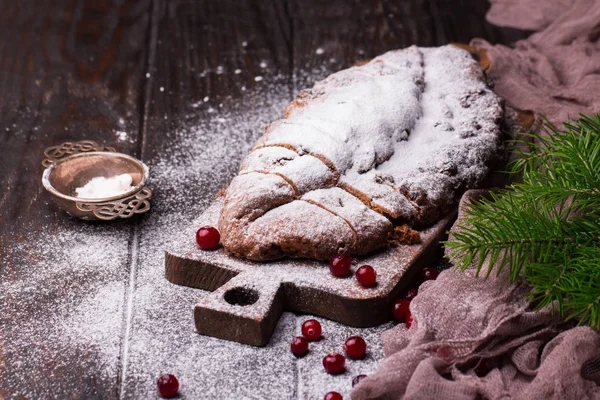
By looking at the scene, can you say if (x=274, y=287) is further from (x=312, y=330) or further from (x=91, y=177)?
(x=91, y=177)

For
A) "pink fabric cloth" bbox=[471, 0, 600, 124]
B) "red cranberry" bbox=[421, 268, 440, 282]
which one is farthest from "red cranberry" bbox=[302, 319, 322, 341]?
"pink fabric cloth" bbox=[471, 0, 600, 124]

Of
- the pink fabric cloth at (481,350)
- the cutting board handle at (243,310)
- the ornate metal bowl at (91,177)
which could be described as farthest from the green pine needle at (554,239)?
the ornate metal bowl at (91,177)

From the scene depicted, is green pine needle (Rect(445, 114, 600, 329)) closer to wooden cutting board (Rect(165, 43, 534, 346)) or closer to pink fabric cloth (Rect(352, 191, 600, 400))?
pink fabric cloth (Rect(352, 191, 600, 400))

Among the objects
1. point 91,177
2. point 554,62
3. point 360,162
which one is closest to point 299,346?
point 360,162

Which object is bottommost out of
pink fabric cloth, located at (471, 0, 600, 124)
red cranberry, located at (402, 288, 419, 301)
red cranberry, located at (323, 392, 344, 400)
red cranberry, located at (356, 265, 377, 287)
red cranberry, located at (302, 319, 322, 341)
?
red cranberry, located at (302, 319, 322, 341)

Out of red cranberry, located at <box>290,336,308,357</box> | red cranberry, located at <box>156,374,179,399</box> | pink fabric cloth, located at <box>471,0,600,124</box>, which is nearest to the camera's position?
red cranberry, located at <box>156,374,179,399</box>

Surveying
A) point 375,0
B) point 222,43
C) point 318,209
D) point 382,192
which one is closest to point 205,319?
point 318,209

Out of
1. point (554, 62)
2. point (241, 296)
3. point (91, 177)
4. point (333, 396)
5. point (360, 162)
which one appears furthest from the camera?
point (554, 62)
